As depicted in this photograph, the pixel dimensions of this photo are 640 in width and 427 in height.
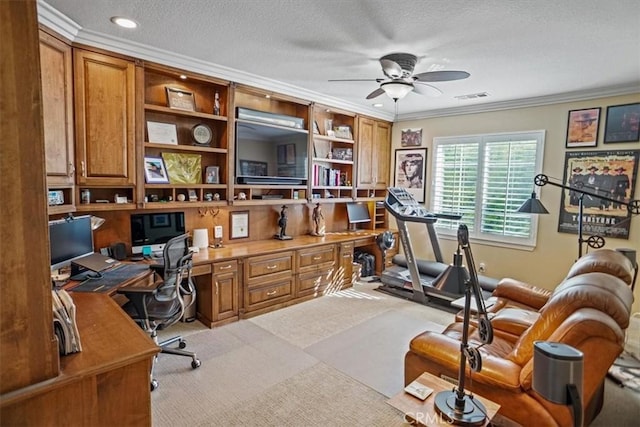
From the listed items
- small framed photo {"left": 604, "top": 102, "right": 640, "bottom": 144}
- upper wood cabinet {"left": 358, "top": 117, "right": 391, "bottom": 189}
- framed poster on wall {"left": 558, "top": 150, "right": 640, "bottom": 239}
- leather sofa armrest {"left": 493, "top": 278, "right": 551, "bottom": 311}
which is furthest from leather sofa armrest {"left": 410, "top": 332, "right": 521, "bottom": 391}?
upper wood cabinet {"left": 358, "top": 117, "right": 391, "bottom": 189}

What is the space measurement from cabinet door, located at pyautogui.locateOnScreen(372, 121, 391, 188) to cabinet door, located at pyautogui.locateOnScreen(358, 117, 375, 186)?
0.11 meters

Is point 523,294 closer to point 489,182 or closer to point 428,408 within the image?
point 428,408

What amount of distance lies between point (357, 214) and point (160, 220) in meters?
3.16

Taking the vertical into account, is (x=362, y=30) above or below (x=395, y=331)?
above

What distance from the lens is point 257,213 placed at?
460cm

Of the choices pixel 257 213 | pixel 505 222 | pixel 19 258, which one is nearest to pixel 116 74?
pixel 257 213

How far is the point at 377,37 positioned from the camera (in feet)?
8.98

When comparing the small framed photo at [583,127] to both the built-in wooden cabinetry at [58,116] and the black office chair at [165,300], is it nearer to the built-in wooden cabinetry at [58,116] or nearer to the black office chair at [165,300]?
the black office chair at [165,300]

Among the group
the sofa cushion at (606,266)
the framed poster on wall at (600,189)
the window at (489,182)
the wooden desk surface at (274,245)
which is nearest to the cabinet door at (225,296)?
the wooden desk surface at (274,245)

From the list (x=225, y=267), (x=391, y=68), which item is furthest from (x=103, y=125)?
(x=391, y=68)

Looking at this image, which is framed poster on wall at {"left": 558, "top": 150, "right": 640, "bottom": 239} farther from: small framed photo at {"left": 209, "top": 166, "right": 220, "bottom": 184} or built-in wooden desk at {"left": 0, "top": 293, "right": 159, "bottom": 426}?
built-in wooden desk at {"left": 0, "top": 293, "right": 159, "bottom": 426}

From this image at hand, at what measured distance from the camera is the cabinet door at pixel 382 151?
5814 millimetres

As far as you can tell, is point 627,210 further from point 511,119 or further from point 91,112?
point 91,112

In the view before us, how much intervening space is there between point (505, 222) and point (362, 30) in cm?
351
